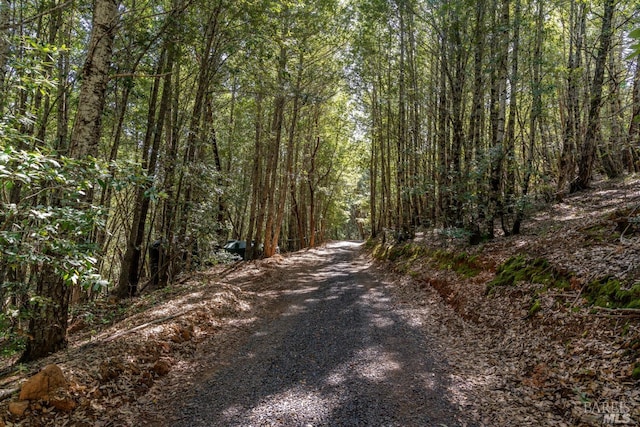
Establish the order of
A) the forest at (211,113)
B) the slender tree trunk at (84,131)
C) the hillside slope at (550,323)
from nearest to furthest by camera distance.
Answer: the hillside slope at (550,323)
the forest at (211,113)
the slender tree trunk at (84,131)

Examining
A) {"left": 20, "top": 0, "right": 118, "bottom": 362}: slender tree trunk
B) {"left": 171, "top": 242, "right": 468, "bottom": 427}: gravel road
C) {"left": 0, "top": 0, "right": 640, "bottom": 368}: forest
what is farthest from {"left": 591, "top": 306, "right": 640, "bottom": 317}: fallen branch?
{"left": 20, "top": 0, "right": 118, "bottom": 362}: slender tree trunk

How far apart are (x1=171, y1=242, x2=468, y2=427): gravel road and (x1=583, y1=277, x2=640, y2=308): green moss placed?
2265 mm

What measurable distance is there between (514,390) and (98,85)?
23.0 feet

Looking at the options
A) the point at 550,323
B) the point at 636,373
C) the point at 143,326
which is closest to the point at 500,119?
the point at 550,323

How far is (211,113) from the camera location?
12.8m

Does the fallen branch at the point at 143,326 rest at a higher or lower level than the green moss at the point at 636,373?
lower

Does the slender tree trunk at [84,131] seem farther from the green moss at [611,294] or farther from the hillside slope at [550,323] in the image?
the green moss at [611,294]

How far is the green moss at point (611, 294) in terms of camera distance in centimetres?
400

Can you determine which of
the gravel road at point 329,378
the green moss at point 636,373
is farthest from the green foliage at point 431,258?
the green moss at point 636,373

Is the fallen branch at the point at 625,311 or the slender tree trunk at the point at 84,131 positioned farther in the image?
the slender tree trunk at the point at 84,131

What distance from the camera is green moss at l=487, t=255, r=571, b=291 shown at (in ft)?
17.5

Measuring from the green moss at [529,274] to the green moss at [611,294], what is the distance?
0.46 metres

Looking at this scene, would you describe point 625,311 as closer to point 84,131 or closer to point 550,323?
point 550,323

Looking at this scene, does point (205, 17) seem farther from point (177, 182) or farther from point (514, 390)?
point (514, 390)
